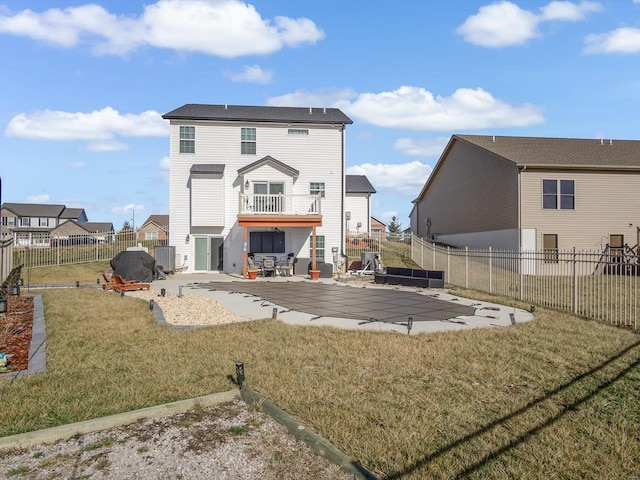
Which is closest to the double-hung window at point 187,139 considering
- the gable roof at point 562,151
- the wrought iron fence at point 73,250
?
the wrought iron fence at point 73,250

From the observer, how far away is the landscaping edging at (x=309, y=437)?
322cm

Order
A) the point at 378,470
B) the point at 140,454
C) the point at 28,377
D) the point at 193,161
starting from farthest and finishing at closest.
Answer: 1. the point at 193,161
2. the point at 28,377
3. the point at 140,454
4. the point at 378,470

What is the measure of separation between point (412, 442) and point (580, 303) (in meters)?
9.63

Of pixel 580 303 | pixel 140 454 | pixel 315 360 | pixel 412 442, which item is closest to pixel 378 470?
pixel 412 442

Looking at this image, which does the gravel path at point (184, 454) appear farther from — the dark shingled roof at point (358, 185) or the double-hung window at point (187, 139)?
the dark shingled roof at point (358, 185)

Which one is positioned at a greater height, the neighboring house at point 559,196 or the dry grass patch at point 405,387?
the neighboring house at point 559,196

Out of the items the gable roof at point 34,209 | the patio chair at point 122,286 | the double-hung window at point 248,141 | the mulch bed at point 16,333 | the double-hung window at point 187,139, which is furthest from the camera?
the gable roof at point 34,209

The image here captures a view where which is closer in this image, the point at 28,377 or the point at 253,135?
the point at 28,377

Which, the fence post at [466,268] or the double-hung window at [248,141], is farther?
the double-hung window at [248,141]

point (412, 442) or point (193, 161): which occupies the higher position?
point (193, 161)

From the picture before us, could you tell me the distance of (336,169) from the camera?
24109 mm

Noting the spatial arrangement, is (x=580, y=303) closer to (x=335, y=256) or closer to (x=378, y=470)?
(x=378, y=470)

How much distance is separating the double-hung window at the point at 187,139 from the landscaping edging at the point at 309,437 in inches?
815

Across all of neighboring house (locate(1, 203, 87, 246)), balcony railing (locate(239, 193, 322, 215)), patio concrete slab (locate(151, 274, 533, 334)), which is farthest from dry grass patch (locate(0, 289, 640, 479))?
neighboring house (locate(1, 203, 87, 246))
